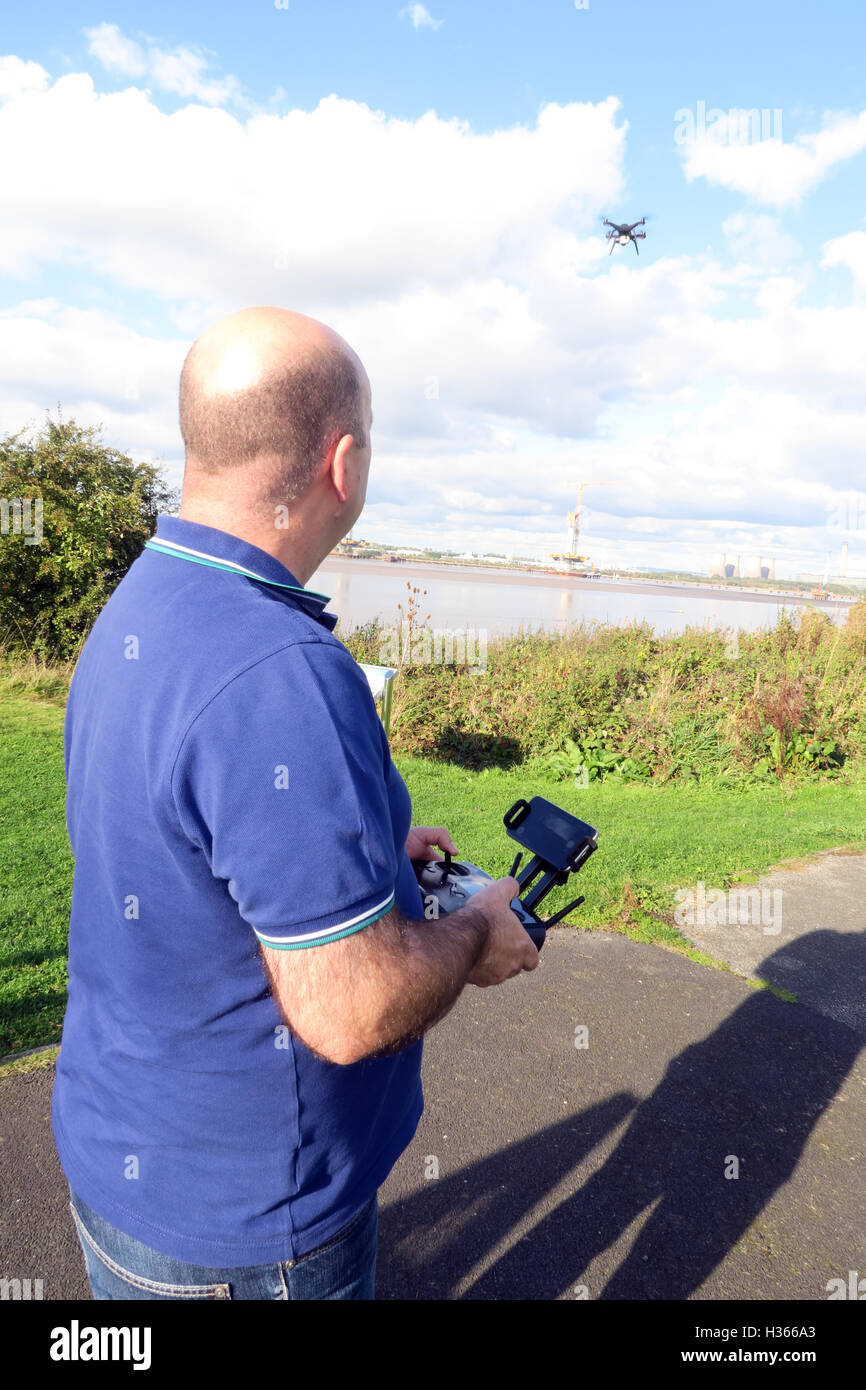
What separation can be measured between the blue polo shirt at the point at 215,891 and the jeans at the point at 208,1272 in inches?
1.2

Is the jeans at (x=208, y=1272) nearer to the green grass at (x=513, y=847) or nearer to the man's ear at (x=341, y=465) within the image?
the man's ear at (x=341, y=465)

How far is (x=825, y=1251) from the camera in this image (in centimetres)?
282

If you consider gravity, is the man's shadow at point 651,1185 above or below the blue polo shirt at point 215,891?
below

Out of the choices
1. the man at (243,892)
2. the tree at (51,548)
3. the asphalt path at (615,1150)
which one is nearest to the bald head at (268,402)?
the man at (243,892)

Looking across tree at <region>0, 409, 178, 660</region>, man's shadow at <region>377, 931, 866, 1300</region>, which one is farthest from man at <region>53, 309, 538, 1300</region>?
tree at <region>0, 409, 178, 660</region>

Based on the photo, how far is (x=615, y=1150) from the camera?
3.24m

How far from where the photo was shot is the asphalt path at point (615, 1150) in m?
2.64

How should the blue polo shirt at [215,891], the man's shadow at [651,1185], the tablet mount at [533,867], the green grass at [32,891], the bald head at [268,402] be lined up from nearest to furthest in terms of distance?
the blue polo shirt at [215,891] < the bald head at [268,402] < the tablet mount at [533,867] < the man's shadow at [651,1185] < the green grass at [32,891]

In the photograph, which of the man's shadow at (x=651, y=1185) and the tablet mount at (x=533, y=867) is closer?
the tablet mount at (x=533, y=867)

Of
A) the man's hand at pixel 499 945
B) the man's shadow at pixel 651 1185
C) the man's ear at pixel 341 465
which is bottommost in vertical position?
the man's shadow at pixel 651 1185

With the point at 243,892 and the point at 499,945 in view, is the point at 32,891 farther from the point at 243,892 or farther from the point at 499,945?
the point at 243,892
